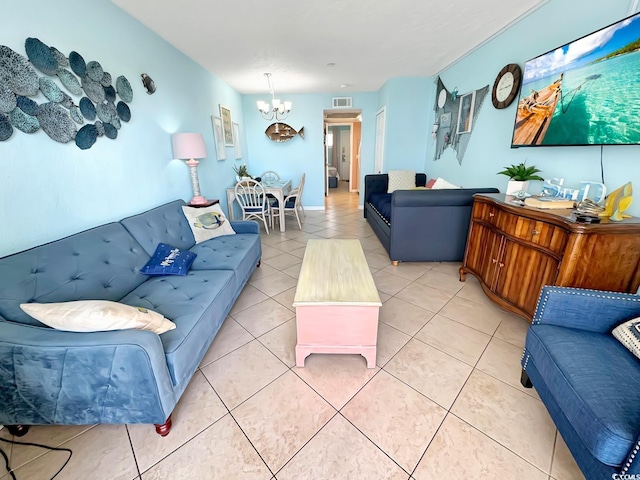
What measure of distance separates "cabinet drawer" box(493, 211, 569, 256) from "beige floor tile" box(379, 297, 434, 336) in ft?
2.81

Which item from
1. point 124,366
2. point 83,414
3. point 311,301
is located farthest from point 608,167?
point 83,414

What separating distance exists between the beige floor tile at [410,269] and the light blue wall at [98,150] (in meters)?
2.56

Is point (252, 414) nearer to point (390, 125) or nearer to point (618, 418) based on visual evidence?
point (618, 418)

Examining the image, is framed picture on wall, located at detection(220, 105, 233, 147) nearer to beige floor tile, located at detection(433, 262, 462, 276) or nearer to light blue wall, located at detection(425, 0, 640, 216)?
light blue wall, located at detection(425, 0, 640, 216)

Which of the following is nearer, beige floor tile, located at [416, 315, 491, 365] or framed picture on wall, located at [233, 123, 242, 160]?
beige floor tile, located at [416, 315, 491, 365]

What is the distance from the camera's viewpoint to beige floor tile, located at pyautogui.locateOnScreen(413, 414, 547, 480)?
105 cm

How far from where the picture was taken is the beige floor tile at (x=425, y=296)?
224 centimetres

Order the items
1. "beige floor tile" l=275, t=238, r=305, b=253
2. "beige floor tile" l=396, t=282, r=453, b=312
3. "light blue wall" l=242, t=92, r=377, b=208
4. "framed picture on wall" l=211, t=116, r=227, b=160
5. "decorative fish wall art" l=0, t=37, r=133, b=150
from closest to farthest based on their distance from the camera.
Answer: "decorative fish wall art" l=0, t=37, r=133, b=150 < "beige floor tile" l=396, t=282, r=453, b=312 < "beige floor tile" l=275, t=238, r=305, b=253 < "framed picture on wall" l=211, t=116, r=227, b=160 < "light blue wall" l=242, t=92, r=377, b=208

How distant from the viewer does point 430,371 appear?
1.56 m

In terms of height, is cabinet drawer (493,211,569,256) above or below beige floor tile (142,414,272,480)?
above

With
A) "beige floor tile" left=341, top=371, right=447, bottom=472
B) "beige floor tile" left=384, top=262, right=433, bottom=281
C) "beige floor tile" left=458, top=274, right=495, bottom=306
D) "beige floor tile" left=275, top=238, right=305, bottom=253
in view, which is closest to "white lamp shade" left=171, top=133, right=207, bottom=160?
"beige floor tile" left=275, top=238, right=305, bottom=253

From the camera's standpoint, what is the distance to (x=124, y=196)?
84.3 inches

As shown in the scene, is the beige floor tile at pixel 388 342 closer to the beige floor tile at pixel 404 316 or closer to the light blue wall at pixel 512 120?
the beige floor tile at pixel 404 316

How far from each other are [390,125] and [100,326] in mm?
4801
